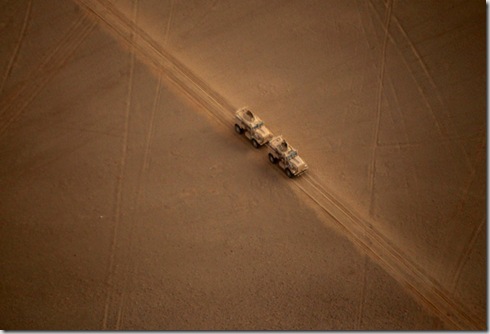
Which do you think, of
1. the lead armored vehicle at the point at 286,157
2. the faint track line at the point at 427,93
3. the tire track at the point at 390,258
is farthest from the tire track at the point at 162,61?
the faint track line at the point at 427,93

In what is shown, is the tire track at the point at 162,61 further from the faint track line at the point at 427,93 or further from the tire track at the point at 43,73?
the faint track line at the point at 427,93

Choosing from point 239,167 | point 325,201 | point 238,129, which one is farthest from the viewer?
point 238,129

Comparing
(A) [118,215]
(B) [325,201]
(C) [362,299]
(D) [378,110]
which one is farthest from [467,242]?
(A) [118,215]

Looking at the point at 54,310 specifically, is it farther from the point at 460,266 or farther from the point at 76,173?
the point at 460,266

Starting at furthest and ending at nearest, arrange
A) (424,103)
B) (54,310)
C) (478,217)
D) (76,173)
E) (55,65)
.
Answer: (55,65) → (424,103) → (76,173) → (478,217) → (54,310)

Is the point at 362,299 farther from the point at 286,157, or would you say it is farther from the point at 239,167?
the point at 239,167

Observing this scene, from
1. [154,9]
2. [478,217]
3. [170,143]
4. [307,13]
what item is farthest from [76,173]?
[478,217]
